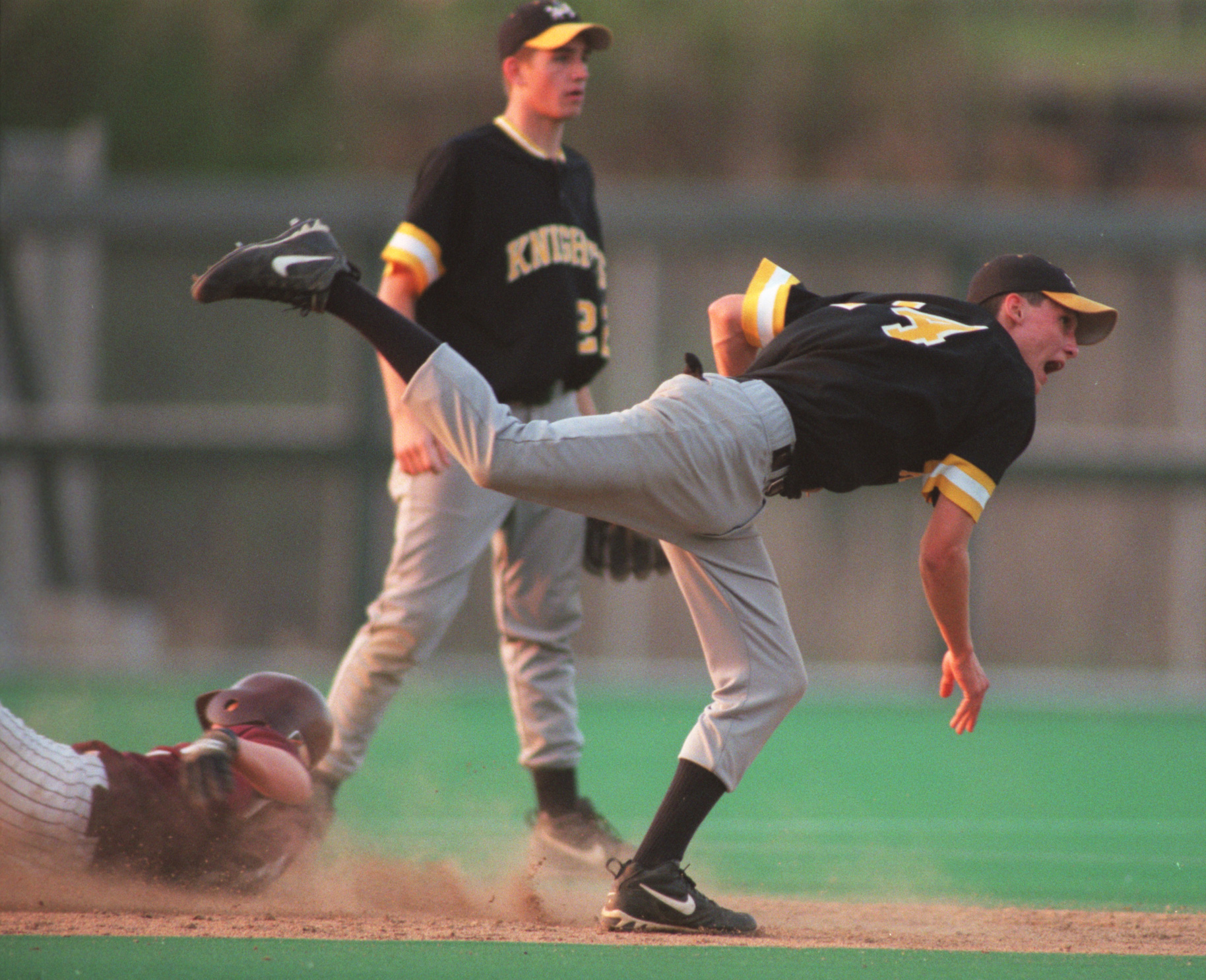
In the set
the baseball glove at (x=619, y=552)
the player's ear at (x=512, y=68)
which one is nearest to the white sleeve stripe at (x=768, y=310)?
the baseball glove at (x=619, y=552)

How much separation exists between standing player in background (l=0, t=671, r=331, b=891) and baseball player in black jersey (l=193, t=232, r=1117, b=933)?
0.84m

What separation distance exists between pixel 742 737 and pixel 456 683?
6133 mm

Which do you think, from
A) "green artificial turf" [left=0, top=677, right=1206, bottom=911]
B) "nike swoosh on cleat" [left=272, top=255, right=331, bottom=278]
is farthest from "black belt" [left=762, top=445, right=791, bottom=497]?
"green artificial turf" [left=0, top=677, right=1206, bottom=911]

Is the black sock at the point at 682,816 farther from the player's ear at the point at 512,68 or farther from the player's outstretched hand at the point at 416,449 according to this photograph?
the player's ear at the point at 512,68

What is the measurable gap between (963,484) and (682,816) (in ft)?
3.27

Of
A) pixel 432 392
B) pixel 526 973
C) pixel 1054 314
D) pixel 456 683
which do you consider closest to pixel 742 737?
pixel 526 973

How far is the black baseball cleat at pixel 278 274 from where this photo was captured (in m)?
3.12

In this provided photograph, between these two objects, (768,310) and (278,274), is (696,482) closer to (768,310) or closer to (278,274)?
(768,310)

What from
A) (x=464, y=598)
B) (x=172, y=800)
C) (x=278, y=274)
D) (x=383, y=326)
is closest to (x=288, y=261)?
(x=278, y=274)

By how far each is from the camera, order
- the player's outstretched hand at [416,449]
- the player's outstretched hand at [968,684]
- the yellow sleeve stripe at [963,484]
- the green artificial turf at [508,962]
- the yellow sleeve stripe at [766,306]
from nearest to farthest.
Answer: the green artificial turf at [508,962], the yellow sleeve stripe at [963,484], the player's outstretched hand at [968,684], the yellow sleeve stripe at [766,306], the player's outstretched hand at [416,449]

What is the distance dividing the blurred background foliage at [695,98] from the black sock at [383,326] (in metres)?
12.3

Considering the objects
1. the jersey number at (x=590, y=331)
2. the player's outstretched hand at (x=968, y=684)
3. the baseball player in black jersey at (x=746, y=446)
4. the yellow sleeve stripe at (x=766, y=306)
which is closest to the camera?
the baseball player in black jersey at (x=746, y=446)

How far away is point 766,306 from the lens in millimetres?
3656

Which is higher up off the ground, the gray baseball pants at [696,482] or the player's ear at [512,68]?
the player's ear at [512,68]
